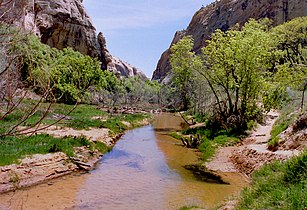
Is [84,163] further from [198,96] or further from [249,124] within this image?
[198,96]

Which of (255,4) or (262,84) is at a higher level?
(255,4)

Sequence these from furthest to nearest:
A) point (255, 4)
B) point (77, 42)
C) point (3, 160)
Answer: point (255, 4) → point (77, 42) → point (3, 160)

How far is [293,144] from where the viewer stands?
13.6 meters

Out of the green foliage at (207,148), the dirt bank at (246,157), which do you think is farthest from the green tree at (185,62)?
the dirt bank at (246,157)

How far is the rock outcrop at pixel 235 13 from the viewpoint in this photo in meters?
79.4

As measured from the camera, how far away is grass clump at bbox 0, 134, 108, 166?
13070 millimetres

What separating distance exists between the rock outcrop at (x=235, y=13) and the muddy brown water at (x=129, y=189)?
2938 inches

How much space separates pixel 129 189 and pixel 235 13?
94.1 m

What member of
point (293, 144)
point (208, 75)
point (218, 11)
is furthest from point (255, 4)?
point (293, 144)

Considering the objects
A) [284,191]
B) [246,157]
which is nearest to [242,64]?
[246,157]

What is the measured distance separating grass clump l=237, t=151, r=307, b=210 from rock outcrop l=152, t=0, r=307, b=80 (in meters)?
80.4

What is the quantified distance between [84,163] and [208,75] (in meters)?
14.5

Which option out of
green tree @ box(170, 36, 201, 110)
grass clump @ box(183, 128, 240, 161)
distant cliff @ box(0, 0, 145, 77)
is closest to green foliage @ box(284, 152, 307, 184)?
grass clump @ box(183, 128, 240, 161)

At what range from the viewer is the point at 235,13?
3794 inches
